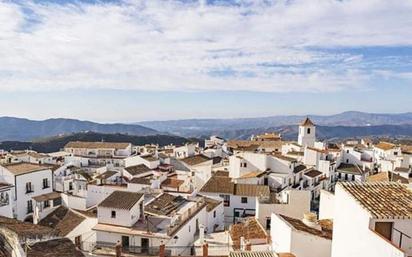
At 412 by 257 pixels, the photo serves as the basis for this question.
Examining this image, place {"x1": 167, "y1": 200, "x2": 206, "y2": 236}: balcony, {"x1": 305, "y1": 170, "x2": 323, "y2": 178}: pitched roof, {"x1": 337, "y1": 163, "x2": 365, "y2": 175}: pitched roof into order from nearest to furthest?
{"x1": 167, "y1": 200, "x2": 206, "y2": 236}: balcony, {"x1": 305, "y1": 170, "x2": 323, "y2": 178}: pitched roof, {"x1": 337, "y1": 163, "x2": 365, "y2": 175}: pitched roof

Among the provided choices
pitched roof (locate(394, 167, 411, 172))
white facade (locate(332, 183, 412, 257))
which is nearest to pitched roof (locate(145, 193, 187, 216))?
white facade (locate(332, 183, 412, 257))

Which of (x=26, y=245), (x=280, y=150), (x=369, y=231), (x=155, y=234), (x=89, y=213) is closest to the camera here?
(x=369, y=231)

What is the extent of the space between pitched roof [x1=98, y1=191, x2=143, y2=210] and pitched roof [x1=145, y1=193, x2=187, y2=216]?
7.50 ft

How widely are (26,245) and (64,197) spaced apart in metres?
26.6

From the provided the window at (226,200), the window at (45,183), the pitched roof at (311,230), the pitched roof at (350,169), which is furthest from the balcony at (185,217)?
the pitched roof at (350,169)

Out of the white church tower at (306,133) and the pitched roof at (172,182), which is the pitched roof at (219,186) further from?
the white church tower at (306,133)

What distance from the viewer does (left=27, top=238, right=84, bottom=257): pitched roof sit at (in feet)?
49.6

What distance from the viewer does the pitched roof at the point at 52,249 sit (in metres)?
15.1

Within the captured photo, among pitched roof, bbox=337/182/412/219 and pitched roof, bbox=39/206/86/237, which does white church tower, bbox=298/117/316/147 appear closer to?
pitched roof, bbox=39/206/86/237

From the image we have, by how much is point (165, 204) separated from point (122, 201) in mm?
4835

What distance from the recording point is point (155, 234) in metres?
25.1

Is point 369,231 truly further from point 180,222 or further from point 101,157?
point 101,157

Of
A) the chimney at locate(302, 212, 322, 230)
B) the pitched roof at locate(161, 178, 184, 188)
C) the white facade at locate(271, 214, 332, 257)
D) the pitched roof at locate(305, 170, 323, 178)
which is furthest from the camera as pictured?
the pitched roof at locate(305, 170, 323, 178)

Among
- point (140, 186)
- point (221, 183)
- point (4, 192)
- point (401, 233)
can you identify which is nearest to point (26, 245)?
Result: point (401, 233)
